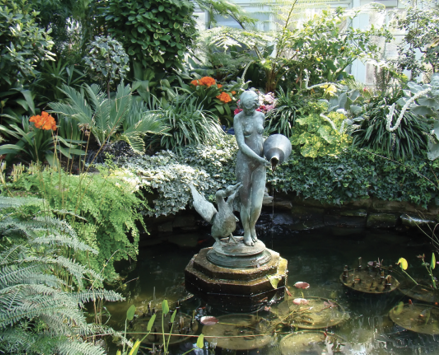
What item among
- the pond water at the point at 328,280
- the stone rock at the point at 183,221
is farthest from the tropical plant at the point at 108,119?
the pond water at the point at 328,280

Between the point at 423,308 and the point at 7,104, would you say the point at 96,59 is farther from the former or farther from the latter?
the point at 423,308

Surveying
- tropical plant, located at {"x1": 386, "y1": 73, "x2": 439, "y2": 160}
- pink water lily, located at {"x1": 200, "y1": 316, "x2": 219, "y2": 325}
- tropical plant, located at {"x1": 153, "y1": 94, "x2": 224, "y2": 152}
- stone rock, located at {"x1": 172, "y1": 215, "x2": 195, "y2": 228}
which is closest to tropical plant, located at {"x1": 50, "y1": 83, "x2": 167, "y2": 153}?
tropical plant, located at {"x1": 153, "y1": 94, "x2": 224, "y2": 152}

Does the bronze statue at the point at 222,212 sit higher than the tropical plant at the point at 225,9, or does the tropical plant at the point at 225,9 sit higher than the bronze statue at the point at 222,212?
the tropical plant at the point at 225,9

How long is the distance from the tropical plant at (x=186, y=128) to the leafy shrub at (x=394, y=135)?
7.20 feet

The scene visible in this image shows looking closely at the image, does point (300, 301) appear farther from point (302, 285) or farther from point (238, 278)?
point (238, 278)

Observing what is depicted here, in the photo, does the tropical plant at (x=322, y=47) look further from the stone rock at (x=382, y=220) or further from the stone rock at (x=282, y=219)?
the stone rock at (x=382, y=220)

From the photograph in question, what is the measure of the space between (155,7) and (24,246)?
5633mm

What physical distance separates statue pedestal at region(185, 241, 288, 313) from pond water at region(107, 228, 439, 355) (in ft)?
0.42

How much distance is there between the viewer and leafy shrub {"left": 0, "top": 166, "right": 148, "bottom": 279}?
3.11 meters

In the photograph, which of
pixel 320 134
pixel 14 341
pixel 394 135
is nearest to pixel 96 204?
pixel 14 341

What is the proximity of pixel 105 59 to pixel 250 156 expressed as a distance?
10.7 feet

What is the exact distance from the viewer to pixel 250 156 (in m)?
3.27

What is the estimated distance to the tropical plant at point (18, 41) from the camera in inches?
197

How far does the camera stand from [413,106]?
574cm
